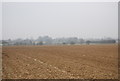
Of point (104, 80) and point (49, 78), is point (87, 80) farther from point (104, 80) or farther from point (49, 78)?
point (49, 78)

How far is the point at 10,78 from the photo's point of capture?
8.83 meters

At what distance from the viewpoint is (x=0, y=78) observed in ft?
29.2

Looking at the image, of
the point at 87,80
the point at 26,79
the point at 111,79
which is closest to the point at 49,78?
the point at 26,79

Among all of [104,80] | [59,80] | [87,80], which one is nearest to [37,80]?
[59,80]

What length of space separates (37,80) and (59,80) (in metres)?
1.16

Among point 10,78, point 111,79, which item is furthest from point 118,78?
point 10,78

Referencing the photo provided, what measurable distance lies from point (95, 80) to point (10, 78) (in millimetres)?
4581

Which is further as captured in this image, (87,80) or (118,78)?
(118,78)

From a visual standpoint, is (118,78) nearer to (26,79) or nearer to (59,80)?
(59,80)

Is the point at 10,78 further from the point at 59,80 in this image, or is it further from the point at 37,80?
the point at 59,80

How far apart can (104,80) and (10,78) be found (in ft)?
16.6

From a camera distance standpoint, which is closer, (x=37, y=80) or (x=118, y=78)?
(x=37, y=80)

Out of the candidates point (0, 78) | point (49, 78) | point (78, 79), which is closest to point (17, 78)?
point (0, 78)

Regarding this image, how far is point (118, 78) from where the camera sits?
29.7 ft
